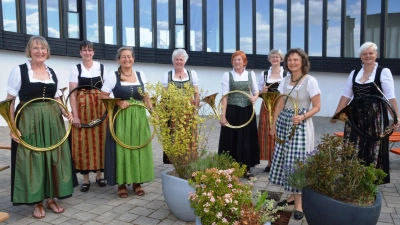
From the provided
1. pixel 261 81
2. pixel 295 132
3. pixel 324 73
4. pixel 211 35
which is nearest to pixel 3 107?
pixel 295 132

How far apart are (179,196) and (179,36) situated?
39.5 ft

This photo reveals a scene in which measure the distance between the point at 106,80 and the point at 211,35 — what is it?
1154 cm

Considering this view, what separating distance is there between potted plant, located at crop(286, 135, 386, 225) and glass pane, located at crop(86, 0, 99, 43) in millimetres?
11147

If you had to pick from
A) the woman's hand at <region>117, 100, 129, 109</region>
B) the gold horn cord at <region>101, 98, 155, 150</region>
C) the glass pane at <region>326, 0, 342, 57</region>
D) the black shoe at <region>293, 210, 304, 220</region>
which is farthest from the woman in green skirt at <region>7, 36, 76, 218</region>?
the glass pane at <region>326, 0, 342, 57</region>

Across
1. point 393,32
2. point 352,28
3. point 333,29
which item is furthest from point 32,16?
point 393,32

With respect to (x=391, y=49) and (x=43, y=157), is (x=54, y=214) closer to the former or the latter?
(x=43, y=157)

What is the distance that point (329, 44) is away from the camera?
A: 15.1 metres

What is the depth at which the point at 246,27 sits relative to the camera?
50.9ft

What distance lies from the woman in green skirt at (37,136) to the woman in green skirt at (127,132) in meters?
0.61

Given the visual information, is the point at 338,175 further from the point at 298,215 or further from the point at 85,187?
the point at 85,187

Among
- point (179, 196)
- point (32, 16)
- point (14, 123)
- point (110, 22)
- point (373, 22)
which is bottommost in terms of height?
point (179, 196)

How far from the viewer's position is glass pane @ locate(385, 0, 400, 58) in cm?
1427

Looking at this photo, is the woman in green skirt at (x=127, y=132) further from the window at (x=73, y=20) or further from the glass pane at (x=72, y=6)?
the glass pane at (x=72, y=6)

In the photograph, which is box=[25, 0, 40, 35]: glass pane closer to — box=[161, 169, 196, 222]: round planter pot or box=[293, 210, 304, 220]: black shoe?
box=[161, 169, 196, 222]: round planter pot
